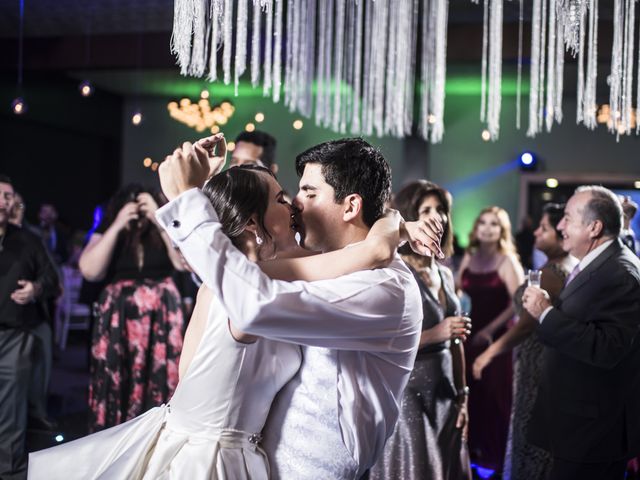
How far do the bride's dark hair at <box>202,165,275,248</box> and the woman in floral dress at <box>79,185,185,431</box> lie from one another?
2338 mm

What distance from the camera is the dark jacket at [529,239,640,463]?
252 centimetres

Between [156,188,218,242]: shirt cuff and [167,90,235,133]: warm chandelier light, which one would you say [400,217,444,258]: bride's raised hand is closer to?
[156,188,218,242]: shirt cuff

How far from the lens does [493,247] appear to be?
4742 mm

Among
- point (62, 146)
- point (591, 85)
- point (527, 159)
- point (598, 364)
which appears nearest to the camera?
point (591, 85)

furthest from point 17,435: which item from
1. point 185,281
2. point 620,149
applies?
point 620,149

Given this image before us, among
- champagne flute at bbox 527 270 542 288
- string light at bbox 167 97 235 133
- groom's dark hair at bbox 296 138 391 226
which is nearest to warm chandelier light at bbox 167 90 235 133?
string light at bbox 167 97 235 133

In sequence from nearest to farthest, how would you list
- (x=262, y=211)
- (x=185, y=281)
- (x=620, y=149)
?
1. (x=262, y=211)
2. (x=185, y=281)
3. (x=620, y=149)

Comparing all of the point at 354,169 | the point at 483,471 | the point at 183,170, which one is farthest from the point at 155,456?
the point at 483,471

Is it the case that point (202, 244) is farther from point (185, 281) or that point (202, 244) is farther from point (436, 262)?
point (185, 281)

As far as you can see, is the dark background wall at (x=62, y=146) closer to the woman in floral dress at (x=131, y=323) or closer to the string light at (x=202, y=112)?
the string light at (x=202, y=112)

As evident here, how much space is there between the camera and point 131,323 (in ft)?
12.3

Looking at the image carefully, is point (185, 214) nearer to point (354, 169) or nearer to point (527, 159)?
point (354, 169)

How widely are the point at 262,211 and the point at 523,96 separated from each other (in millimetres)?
9457

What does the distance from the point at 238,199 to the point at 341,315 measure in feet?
1.15
